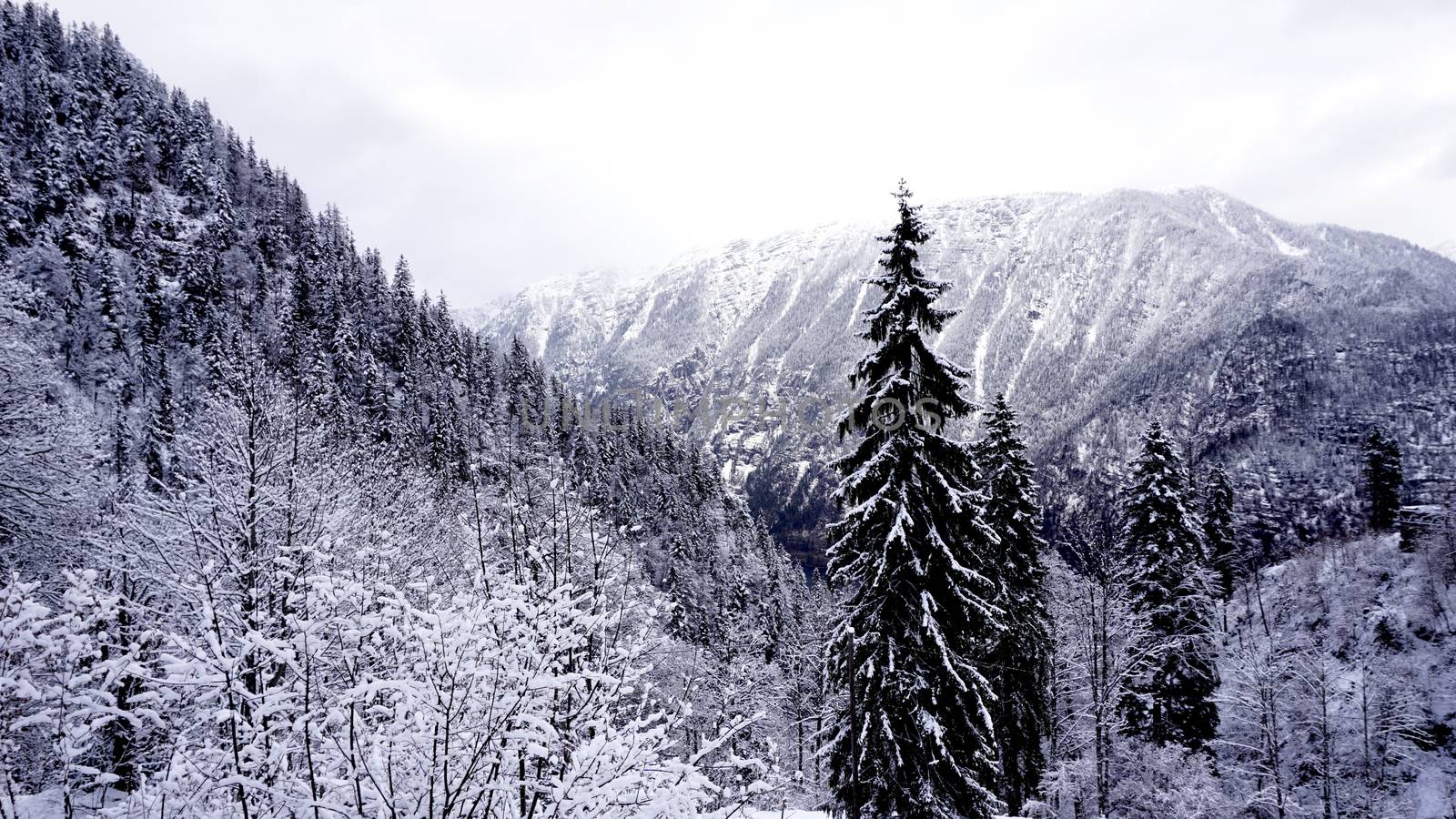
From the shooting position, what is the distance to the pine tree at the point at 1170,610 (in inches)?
880

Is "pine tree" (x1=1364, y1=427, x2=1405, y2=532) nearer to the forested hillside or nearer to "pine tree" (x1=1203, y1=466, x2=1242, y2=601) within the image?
"pine tree" (x1=1203, y1=466, x2=1242, y2=601)

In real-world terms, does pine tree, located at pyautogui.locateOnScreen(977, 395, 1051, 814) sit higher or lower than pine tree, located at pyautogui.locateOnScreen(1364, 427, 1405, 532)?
lower

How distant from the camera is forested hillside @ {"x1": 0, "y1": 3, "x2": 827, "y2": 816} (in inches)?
181

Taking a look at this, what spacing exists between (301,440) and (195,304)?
189 ft

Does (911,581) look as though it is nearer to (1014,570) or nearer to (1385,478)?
(1014,570)

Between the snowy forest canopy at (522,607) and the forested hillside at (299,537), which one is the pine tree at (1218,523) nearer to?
the snowy forest canopy at (522,607)

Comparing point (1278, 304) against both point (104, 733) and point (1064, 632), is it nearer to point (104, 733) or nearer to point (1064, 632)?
point (1064, 632)

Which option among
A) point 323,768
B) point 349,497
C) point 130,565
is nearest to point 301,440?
point 349,497

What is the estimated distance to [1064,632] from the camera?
94.5 feet

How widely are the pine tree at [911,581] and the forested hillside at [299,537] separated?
9.13 feet

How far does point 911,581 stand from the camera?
37.2ft

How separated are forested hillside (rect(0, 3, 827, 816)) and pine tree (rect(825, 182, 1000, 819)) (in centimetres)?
278

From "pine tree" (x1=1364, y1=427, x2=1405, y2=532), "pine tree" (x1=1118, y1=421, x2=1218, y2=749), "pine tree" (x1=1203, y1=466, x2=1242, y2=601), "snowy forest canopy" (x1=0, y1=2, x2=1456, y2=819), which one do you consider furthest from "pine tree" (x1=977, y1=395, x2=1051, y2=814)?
"pine tree" (x1=1364, y1=427, x2=1405, y2=532)

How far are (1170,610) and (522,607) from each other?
2524 cm
